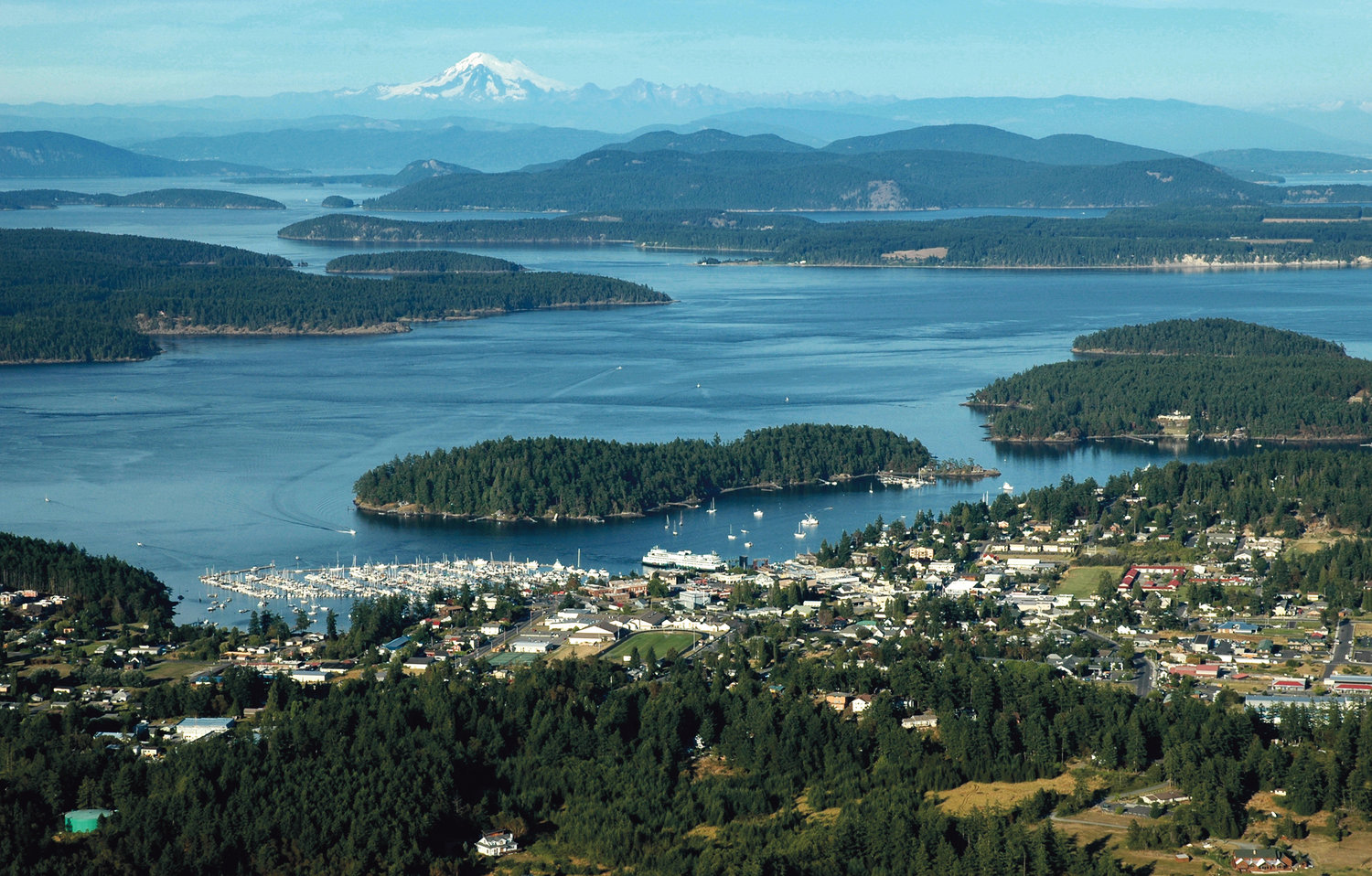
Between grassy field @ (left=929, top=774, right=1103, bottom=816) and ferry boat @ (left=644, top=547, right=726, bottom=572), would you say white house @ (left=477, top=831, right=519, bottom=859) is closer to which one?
grassy field @ (left=929, top=774, right=1103, bottom=816)

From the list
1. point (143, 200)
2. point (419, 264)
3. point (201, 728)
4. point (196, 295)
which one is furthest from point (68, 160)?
point (201, 728)

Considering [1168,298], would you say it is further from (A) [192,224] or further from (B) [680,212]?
(A) [192,224]

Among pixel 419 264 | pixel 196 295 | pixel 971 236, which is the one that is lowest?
pixel 196 295

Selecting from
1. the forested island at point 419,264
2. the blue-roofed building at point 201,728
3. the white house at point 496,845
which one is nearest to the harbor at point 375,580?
the blue-roofed building at point 201,728

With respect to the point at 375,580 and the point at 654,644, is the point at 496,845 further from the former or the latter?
the point at 375,580

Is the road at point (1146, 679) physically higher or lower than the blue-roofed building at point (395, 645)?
higher

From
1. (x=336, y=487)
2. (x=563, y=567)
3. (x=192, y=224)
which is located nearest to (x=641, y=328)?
(x=336, y=487)

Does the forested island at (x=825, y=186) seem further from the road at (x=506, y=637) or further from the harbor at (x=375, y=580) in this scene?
the road at (x=506, y=637)

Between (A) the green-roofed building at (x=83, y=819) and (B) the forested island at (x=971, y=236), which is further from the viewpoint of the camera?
(B) the forested island at (x=971, y=236)
